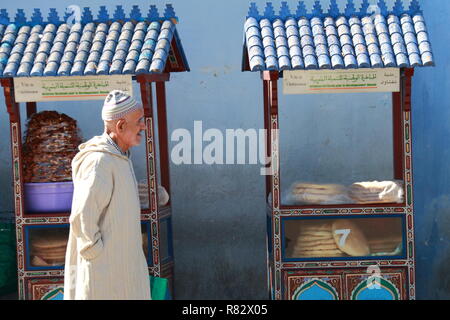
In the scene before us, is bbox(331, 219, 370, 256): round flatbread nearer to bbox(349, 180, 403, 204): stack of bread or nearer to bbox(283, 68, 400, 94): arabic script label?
bbox(349, 180, 403, 204): stack of bread

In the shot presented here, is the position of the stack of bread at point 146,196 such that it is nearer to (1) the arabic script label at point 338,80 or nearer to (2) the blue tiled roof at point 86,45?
(2) the blue tiled roof at point 86,45

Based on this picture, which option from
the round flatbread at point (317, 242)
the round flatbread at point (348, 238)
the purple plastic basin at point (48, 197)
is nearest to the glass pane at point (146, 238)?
the purple plastic basin at point (48, 197)

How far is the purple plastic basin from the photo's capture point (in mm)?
5973

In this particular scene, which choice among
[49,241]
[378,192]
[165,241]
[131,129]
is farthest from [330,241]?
[131,129]

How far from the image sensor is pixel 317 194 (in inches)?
234

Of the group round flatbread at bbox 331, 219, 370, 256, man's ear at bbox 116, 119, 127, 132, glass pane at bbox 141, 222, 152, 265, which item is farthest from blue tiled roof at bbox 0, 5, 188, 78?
round flatbread at bbox 331, 219, 370, 256

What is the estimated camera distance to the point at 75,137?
20.1ft

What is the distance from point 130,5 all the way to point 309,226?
9.26 feet

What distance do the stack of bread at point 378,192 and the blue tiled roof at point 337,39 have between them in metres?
0.93

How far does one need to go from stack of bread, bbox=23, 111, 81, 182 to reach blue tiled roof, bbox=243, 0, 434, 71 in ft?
5.02

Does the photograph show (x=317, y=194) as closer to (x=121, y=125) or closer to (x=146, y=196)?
(x=146, y=196)

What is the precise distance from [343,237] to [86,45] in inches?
94.7

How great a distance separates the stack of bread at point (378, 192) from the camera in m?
5.89
